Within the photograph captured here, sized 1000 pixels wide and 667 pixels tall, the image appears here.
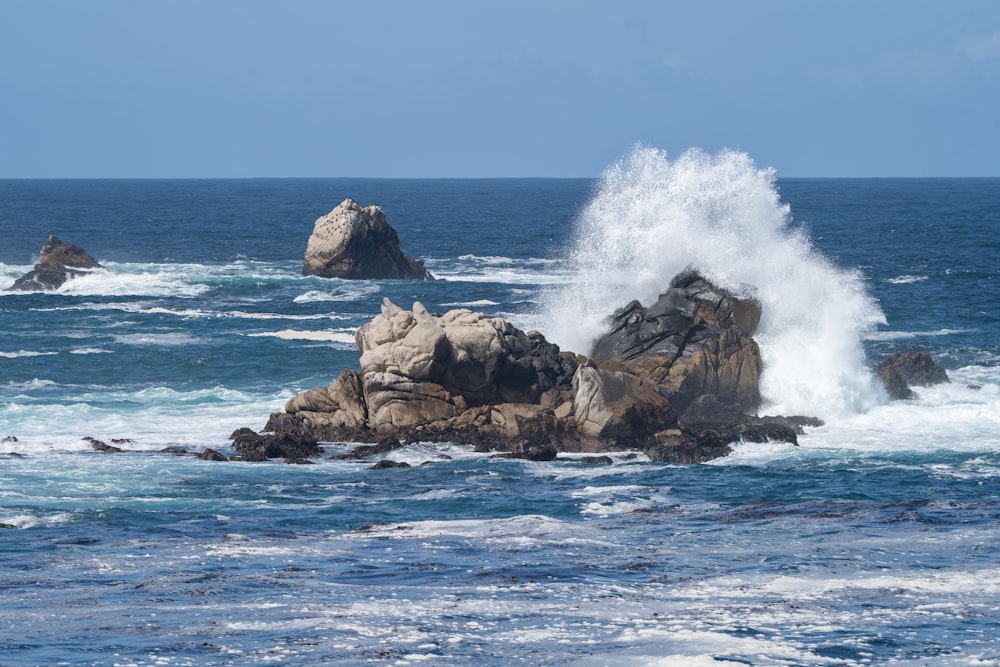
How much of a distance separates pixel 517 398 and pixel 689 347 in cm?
487

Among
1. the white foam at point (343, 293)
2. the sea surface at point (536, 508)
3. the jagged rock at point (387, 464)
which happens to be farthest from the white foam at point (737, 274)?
the white foam at point (343, 293)

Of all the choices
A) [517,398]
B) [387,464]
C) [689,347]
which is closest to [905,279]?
[689,347]

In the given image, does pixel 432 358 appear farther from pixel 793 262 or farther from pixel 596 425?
pixel 793 262

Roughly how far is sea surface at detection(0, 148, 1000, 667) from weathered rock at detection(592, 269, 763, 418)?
141 centimetres

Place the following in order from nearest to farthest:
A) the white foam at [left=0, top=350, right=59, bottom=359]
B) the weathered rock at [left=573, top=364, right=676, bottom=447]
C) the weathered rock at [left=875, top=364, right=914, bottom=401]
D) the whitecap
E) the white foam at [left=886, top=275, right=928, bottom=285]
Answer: the weathered rock at [left=573, top=364, right=676, bottom=447] → the weathered rock at [left=875, top=364, right=914, bottom=401] → the white foam at [left=0, top=350, right=59, bottom=359] → the whitecap → the white foam at [left=886, top=275, right=928, bottom=285]

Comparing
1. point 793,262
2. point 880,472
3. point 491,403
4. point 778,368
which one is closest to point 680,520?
point 880,472

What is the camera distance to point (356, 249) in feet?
233

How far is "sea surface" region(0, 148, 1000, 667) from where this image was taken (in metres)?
19.3

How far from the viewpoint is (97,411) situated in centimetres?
3784

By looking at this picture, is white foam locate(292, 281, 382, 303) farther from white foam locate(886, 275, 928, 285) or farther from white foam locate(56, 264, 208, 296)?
white foam locate(886, 275, 928, 285)

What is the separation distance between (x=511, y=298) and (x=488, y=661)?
150ft

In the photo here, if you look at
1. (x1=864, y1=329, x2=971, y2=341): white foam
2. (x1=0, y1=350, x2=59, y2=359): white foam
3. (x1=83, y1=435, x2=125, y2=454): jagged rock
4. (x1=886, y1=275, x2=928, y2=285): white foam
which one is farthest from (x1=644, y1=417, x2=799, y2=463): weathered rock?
(x1=886, y1=275, x2=928, y2=285): white foam

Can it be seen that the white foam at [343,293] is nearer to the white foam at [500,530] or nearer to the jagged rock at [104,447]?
the jagged rock at [104,447]

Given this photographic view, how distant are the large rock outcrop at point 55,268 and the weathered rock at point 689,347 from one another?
37.0 m
